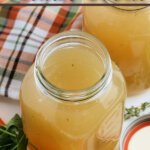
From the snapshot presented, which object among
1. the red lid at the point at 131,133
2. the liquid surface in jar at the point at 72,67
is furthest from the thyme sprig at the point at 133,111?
the liquid surface in jar at the point at 72,67

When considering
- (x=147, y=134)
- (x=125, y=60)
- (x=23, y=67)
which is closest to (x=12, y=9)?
(x=23, y=67)

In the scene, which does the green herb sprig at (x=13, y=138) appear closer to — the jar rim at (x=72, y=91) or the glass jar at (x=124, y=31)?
the jar rim at (x=72, y=91)

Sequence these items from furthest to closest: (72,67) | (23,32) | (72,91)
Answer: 1. (23,32)
2. (72,67)
3. (72,91)

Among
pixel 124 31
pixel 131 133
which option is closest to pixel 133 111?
pixel 131 133

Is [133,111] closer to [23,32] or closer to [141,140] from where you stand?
[141,140]

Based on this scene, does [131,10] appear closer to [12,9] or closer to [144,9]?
[144,9]

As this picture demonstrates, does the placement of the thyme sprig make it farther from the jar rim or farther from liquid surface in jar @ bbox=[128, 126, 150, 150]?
the jar rim
